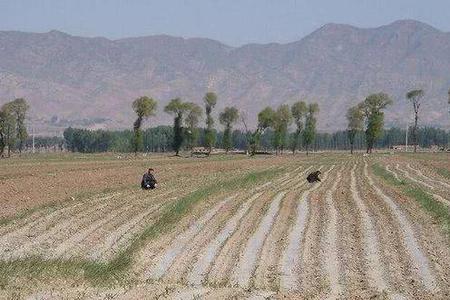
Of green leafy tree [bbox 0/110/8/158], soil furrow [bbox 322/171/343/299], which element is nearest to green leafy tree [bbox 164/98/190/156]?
green leafy tree [bbox 0/110/8/158]

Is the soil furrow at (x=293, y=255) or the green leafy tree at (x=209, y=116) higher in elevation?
the green leafy tree at (x=209, y=116)

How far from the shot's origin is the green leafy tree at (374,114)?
443 ft

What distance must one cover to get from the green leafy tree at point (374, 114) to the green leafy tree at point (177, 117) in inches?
1422

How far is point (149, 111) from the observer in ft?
401

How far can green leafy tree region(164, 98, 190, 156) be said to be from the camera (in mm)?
130875

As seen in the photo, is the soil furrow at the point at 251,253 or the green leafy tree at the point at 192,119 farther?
the green leafy tree at the point at 192,119

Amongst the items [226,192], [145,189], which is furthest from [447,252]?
[145,189]

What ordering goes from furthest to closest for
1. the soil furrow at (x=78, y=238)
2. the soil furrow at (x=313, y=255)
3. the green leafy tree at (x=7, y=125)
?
the green leafy tree at (x=7, y=125) → the soil furrow at (x=78, y=238) → the soil furrow at (x=313, y=255)

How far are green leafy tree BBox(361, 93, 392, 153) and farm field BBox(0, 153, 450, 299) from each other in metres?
97.5

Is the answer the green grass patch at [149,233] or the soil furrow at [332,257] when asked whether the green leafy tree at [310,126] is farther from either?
the soil furrow at [332,257]

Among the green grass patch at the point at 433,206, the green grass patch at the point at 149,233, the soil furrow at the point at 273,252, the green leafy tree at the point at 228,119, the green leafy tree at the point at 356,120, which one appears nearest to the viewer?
the soil furrow at the point at 273,252

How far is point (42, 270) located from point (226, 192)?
2439 centimetres

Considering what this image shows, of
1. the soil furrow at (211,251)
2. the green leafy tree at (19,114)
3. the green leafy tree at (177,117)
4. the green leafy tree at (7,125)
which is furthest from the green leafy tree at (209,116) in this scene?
the soil furrow at (211,251)

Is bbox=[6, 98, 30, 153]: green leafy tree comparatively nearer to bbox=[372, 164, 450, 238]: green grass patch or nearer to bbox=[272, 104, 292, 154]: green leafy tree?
bbox=[272, 104, 292, 154]: green leafy tree
